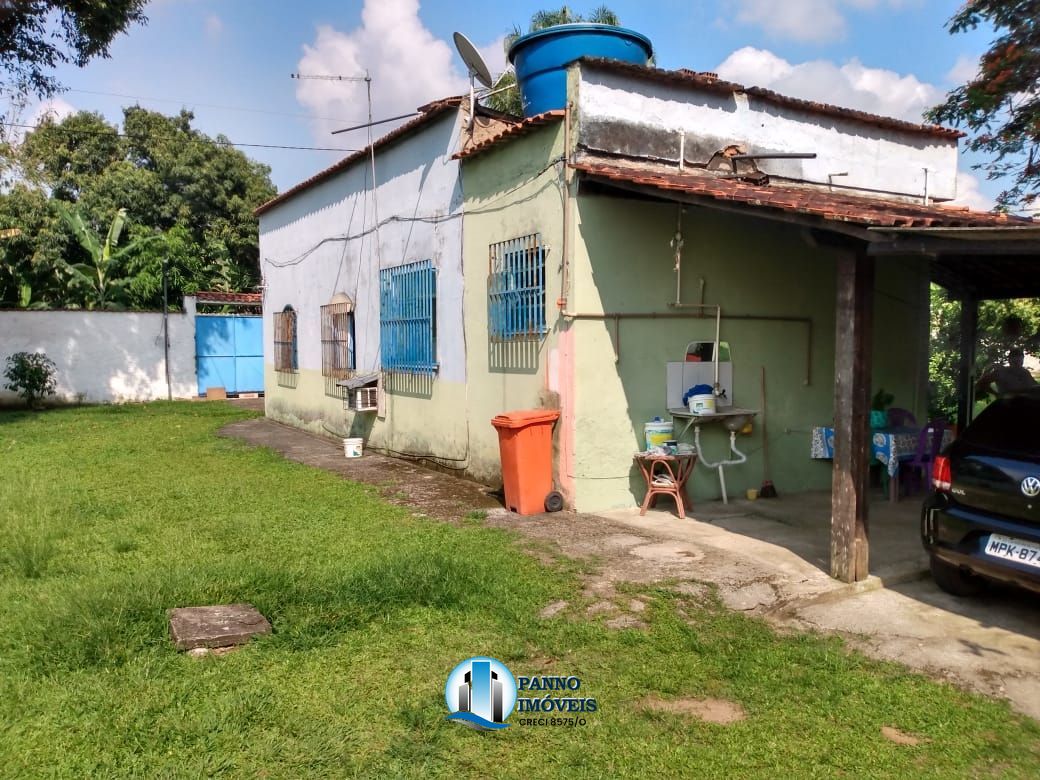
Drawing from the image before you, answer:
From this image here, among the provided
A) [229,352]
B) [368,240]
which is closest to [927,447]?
[368,240]

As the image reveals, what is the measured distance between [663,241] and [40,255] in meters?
20.6

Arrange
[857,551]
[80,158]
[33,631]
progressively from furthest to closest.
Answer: [80,158], [857,551], [33,631]

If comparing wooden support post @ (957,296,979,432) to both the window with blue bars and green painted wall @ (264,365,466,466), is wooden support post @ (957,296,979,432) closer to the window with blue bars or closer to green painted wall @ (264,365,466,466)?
green painted wall @ (264,365,466,466)

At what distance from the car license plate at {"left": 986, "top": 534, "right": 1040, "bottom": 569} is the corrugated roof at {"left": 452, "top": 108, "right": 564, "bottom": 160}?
519 cm

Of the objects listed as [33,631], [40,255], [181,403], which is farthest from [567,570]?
[40,255]

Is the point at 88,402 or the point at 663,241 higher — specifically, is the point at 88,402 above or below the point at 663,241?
below

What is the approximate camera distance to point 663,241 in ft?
25.4

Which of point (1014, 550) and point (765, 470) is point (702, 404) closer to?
point (765, 470)

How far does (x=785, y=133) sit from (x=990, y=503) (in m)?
5.97

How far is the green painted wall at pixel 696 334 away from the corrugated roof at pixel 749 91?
1.33 metres

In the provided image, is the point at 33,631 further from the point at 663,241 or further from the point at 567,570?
the point at 663,241

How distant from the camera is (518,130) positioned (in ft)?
26.1

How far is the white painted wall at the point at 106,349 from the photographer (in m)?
19.5

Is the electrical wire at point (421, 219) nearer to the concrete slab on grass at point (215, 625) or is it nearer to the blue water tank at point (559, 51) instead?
the blue water tank at point (559, 51)
